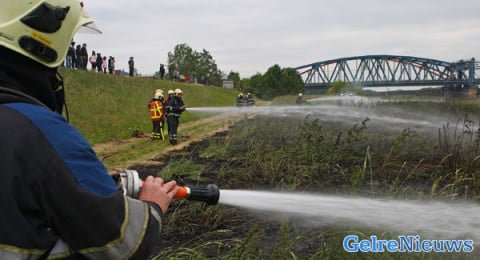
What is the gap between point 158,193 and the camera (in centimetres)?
171

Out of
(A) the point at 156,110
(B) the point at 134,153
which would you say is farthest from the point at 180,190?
(A) the point at 156,110

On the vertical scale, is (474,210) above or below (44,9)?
below

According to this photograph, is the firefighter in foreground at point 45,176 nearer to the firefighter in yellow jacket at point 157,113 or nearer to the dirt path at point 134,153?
the dirt path at point 134,153

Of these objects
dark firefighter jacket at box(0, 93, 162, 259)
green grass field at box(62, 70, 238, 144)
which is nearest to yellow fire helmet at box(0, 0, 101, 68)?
dark firefighter jacket at box(0, 93, 162, 259)

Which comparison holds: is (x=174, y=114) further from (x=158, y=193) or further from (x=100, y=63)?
(x=100, y=63)

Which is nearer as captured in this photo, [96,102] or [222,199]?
[222,199]

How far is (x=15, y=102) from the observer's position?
131cm

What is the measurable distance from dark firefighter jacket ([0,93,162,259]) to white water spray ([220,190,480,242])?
1.81 metres

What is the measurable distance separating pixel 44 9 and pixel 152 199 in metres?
0.79

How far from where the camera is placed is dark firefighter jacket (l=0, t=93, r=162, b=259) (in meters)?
1.24

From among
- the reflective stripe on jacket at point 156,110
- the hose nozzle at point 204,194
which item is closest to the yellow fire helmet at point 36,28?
the hose nozzle at point 204,194

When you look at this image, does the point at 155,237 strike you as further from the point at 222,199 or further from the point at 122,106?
the point at 122,106

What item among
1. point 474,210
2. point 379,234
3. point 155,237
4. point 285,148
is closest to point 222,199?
point 155,237

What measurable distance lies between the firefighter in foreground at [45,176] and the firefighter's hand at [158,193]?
197 mm
